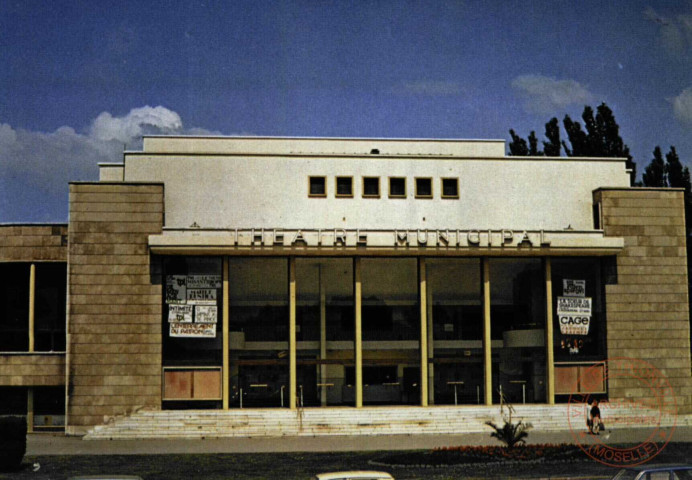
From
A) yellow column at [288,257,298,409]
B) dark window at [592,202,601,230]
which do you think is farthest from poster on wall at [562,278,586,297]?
yellow column at [288,257,298,409]

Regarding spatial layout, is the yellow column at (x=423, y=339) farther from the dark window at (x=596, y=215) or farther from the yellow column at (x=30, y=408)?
the yellow column at (x=30, y=408)

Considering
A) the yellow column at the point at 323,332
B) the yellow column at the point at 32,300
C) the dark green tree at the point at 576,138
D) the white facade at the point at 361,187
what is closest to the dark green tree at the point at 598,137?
the dark green tree at the point at 576,138

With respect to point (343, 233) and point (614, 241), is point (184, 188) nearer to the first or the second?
point (343, 233)

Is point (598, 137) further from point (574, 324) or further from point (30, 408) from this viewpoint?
point (30, 408)

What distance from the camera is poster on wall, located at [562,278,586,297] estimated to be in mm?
41438

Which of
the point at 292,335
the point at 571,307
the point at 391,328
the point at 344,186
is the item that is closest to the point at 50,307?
the point at 292,335

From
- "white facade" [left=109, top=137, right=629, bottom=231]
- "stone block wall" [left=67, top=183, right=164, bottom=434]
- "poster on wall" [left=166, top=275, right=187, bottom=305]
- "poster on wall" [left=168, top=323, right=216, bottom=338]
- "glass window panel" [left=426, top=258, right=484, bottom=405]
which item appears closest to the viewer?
"stone block wall" [left=67, top=183, right=164, bottom=434]

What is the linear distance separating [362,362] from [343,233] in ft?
20.6

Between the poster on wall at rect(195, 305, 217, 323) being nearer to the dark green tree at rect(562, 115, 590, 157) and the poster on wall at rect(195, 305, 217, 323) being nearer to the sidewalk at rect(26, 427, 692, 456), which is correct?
the sidewalk at rect(26, 427, 692, 456)

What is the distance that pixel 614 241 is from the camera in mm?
40500

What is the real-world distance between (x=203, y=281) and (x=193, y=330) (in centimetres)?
227

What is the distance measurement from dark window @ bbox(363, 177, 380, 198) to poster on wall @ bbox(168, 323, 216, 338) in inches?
381

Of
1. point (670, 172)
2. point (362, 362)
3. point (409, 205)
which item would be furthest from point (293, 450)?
point (670, 172)

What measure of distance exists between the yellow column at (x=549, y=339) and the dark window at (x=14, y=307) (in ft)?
78.2
